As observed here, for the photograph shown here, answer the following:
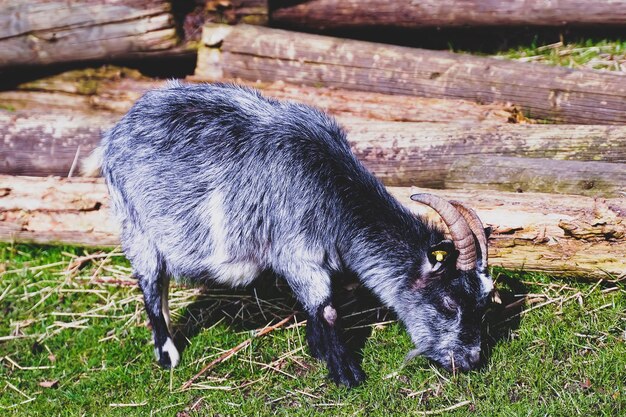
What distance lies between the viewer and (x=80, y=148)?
7836 millimetres

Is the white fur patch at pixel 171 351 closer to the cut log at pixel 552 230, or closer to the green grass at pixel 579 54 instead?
the cut log at pixel 552 230

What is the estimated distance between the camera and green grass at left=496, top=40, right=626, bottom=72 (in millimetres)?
8438

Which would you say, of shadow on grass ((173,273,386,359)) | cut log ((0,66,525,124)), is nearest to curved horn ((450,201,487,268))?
shadow on grass ((173,273,386,359))

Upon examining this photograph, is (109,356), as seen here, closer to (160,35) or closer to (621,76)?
(160,35)

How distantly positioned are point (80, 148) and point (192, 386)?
Result: 111 inches

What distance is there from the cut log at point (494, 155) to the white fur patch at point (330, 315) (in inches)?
65.8

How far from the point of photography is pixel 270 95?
27.0 feet

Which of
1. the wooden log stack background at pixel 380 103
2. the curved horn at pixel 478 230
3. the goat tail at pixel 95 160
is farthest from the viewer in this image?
the goat tail at pixel 95 160

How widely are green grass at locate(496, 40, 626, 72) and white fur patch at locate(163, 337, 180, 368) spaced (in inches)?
182

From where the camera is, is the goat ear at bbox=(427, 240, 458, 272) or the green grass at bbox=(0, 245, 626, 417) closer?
the goat ear at bbox=(427, 240, 458, 272)

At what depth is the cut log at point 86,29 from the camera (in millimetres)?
8586

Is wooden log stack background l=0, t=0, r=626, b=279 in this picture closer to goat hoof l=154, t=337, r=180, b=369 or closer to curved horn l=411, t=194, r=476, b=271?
curved horn l=411, t=194, r=476, b=271

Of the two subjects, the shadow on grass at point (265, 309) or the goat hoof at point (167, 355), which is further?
the shadow on grass at point (265, 309)

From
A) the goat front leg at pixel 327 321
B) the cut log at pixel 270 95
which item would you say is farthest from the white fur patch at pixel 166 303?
the cut log at pixel 270 95
